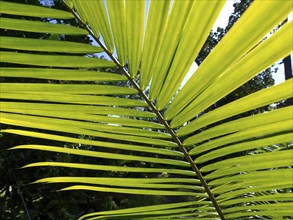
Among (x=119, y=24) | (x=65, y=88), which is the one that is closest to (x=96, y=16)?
(x=119, y=24)

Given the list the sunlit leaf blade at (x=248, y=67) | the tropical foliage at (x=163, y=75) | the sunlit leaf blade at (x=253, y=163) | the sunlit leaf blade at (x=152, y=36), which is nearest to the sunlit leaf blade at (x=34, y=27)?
the tropical foliage at (x=163, y=75)

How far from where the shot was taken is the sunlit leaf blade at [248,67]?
0.52 m

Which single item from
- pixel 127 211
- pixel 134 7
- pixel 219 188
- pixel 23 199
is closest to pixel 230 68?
pixel 134 7

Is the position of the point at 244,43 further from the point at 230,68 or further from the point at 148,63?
the point at 148,63

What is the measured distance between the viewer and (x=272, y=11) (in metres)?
0.50

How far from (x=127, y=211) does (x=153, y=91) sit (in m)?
0.29

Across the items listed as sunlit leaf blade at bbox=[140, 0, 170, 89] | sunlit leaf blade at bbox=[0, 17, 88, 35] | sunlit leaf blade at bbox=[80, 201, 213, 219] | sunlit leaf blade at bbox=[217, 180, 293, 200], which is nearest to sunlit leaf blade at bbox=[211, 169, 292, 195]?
sunlit leaf blade at bbox=[217, 180, 293, 200]

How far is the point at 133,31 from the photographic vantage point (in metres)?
0.63

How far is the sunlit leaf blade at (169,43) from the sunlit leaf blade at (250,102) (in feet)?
0.31

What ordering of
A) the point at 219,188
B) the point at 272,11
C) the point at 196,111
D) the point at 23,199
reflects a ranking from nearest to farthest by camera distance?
the point at 272,11 < the point at 196,111 < the point at 219,188 < the point at 23,199

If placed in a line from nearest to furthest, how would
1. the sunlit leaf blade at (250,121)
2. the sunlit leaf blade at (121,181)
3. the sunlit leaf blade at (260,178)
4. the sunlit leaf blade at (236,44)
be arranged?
1. the sunlit leaf blade at (236,44)
2. the sunlit leaf blade at (250,121)
3. the sunlit leaf blade at (260,178)
4. the sunlit leaf blade at (121,181)

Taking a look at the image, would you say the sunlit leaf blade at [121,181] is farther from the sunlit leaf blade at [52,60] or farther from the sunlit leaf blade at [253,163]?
the sunlit leaf blade at [52,60]

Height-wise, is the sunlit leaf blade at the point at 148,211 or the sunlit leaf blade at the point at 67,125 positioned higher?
the sunlit leaf blade at the point at 67,125

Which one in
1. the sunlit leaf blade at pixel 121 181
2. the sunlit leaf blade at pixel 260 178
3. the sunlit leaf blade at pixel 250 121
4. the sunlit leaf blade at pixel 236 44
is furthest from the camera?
the sunlit leaf blade at pixel 121 181
